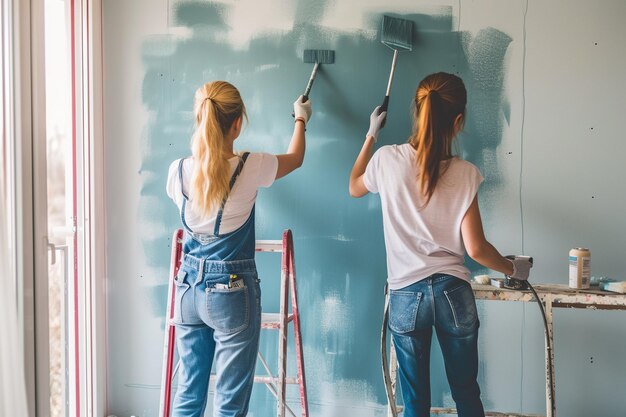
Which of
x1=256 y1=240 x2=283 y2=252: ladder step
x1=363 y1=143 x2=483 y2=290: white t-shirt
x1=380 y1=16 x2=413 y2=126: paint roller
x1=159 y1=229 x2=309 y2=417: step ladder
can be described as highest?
x1=380 y1=16 x2=413 y2=126: paint roller

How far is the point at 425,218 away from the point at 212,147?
0.70 meters

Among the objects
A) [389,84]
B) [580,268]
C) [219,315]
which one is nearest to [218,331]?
[219,315]

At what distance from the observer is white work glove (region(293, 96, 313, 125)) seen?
90.2 inches

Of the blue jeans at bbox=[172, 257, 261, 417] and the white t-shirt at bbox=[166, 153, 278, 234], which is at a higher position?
the white t-shirt at bbox=[166, 153, 278, 234]

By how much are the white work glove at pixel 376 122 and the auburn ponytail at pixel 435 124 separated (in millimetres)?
429

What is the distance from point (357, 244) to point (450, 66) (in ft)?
2.77

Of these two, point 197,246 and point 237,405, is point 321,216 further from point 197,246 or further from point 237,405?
point 237,405

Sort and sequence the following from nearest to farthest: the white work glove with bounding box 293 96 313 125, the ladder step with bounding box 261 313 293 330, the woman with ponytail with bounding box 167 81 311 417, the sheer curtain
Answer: the sheer curtain
the woman with ponytail with bounding box 167 81 311 417
the ladder step with bounding box 261 313 293 330
the white work glove with bounding box 293 96 313 125

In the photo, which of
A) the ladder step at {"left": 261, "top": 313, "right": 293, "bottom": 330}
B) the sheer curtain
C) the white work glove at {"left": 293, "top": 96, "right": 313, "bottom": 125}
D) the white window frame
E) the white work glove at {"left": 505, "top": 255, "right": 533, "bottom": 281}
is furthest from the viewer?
the white work glove at {"left": 293, "top": 96, "right": 313, "bottom": 125}

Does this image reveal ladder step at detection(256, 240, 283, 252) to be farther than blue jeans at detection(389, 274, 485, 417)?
Yes

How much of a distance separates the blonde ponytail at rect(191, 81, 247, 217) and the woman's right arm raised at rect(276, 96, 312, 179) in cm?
26

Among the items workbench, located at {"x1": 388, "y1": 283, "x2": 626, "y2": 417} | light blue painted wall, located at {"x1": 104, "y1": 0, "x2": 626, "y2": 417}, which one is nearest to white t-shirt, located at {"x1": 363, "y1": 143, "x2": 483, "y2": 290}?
workbench, located at {"x1": 388, "y1": 283, "x2": 626, "y2": 417}

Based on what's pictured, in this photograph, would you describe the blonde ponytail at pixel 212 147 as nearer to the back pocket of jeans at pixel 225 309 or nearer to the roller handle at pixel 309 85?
the back pocket of jeans at pixel 225 309

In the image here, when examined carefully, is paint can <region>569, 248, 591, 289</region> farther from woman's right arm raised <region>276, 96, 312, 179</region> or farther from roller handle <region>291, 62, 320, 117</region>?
roller handle <region>291, 62, 320, 117</region>
